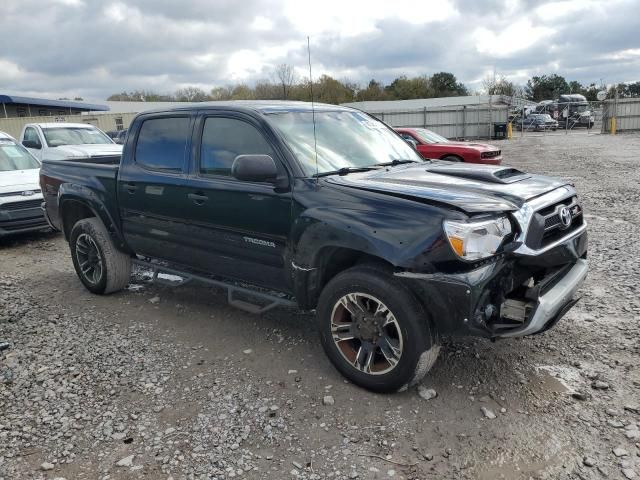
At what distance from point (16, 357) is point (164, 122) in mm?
2315

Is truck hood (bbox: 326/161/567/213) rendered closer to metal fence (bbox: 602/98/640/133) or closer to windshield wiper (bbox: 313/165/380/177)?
windshield wiper (bbox: 313/165/380/177)

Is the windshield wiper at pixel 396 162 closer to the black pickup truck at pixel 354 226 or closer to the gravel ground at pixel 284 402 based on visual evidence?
the black pickup truck at pixel 354 226

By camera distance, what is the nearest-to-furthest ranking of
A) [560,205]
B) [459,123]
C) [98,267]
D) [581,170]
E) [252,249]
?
[560,205]
[252,249]
[98,267]
[581,170]
[459,123]

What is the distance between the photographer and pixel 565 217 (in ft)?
11.5

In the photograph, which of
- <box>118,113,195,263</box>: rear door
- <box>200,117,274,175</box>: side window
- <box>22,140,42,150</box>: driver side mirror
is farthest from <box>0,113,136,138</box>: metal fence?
<box>200,117,274,175</box>: side window

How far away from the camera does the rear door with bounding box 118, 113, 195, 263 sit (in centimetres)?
444

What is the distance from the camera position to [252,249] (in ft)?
13.0

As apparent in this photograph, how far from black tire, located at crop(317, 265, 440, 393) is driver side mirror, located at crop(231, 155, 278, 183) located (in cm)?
86

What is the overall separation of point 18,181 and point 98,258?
3.96 meters

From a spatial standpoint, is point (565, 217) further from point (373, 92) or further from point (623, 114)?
point (373, 92)

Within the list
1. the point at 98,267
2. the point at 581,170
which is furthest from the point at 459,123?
the point at 98,267

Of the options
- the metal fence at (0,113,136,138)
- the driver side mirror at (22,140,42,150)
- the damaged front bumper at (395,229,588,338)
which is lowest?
the damaged front bumper at (395,229,588,338)

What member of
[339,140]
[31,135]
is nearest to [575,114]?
[31,135]

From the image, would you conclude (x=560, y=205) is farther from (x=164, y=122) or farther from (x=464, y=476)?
(x=164, y=122)
